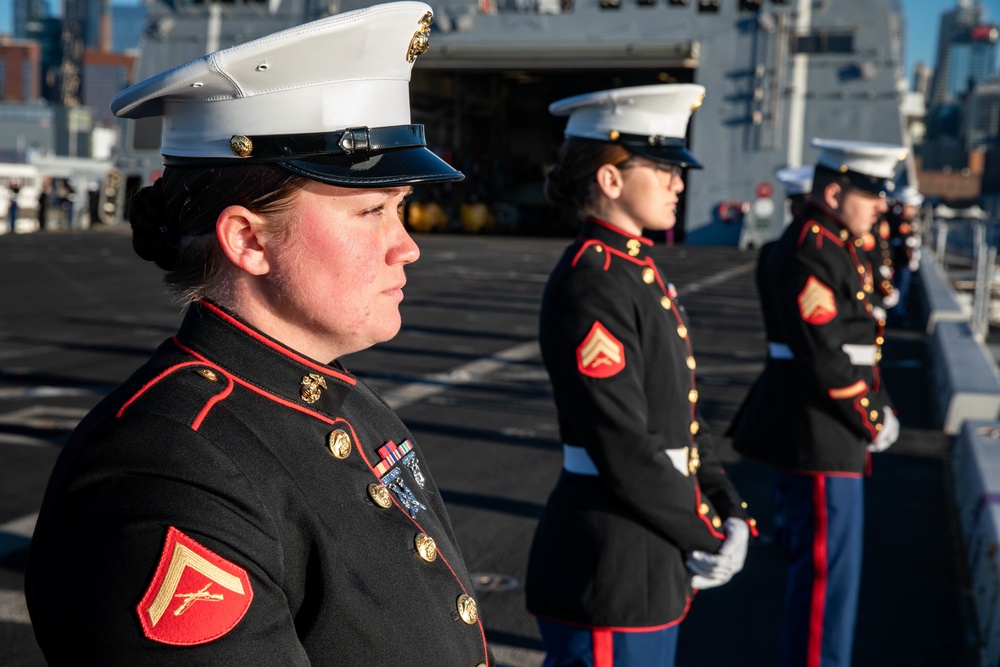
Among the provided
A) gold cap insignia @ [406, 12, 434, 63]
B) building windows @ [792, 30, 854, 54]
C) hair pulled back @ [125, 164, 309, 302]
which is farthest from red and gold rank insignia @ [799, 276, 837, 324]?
building windows @ [792, 30, 854, 54]

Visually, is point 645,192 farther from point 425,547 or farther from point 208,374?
point 208,374

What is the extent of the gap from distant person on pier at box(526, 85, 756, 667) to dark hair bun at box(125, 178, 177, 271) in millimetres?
1276

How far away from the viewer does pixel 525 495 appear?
5840 mm

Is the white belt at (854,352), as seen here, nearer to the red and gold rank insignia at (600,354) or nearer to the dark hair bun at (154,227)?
the red and gold rank insignia at (600,354)

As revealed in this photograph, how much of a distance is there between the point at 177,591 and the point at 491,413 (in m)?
6.88

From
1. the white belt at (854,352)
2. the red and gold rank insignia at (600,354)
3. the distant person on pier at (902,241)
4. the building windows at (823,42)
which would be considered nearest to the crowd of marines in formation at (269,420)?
the red and gold rank insignia at (600,354)

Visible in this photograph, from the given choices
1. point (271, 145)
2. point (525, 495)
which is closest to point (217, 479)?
point (271, 145)

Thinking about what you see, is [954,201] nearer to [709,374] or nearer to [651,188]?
[709,374]

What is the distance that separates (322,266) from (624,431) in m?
1.27

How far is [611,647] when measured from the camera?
2.53 metres

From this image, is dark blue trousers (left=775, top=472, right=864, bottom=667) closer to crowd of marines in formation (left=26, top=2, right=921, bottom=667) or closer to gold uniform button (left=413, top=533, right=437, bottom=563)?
crowd of marines in formation (left=26, top=2, right=921, bottom=667)

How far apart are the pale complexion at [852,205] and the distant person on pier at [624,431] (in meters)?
1.45

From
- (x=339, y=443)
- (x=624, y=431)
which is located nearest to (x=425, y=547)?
(x=339, y=443)

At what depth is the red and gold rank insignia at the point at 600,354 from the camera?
249 centimetres
